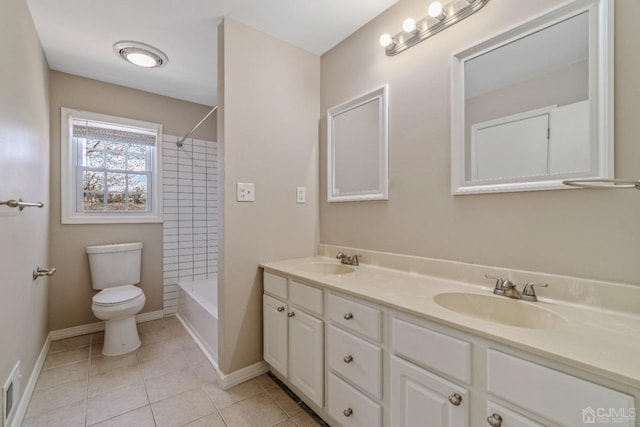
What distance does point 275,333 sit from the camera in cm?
175

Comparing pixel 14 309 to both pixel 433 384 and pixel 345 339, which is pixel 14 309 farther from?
pixel 433 384

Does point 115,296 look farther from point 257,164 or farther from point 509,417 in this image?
point 509,417

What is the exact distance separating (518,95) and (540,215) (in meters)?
0.54

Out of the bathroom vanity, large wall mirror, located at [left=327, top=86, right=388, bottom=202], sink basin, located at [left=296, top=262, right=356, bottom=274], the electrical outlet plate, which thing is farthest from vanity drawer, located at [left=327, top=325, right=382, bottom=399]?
the electrical outlet plate

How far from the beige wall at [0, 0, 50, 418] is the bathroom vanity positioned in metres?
1.31

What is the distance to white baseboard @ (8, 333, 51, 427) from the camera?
1408 mm

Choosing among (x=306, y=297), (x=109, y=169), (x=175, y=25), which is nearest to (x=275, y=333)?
(x=306, y=297)

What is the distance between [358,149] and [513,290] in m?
1.23

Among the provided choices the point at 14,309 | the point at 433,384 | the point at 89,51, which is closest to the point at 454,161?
the point at 433,384

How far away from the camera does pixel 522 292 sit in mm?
1136

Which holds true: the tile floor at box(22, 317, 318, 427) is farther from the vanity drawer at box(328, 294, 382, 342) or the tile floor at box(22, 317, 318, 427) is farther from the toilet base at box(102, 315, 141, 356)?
the vanity drawer at box(328, 294, 382, 342)

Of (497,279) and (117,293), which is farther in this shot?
(117,293)

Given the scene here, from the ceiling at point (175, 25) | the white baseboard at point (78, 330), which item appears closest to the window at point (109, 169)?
the ceiling at point (175, 25)

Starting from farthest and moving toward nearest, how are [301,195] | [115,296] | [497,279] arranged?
[115,296] → [301,195] → [497,279]
